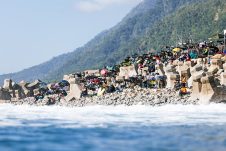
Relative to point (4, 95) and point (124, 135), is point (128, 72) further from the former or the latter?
point (124, 135)

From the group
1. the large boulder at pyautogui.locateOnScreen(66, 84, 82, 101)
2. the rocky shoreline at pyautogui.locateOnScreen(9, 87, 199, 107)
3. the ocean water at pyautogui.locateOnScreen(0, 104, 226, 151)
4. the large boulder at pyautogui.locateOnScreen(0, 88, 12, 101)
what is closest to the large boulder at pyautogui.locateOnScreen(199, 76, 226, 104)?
the rocky shoreline at pyautogui.locateOnScreen(9, 87, 199, 107)

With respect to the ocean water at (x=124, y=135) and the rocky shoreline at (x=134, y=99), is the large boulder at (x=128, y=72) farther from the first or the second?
the ocean water at (x=124, y=135)

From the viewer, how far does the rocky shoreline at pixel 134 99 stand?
32.1 m

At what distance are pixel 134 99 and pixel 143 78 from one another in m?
8.43

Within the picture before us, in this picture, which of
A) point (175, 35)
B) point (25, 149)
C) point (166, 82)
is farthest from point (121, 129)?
point (175, 35)

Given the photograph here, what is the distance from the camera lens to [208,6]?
196 meters

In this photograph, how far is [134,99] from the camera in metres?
34.9

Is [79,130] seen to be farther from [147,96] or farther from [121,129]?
[147,96]

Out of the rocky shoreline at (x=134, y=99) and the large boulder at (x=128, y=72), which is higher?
the large boulder at (x=128, y=72)

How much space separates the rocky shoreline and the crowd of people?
1.13 meters

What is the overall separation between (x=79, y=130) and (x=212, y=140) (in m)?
4.84

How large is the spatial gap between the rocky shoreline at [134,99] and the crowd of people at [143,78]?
1.13 metres

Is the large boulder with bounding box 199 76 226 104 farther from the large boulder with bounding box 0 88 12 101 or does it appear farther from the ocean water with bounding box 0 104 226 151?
the large boulder with bounding box 0 88 12 101

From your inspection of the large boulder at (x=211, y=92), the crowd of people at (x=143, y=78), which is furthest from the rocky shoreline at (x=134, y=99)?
the crowd of people at (x=143, y=78)
